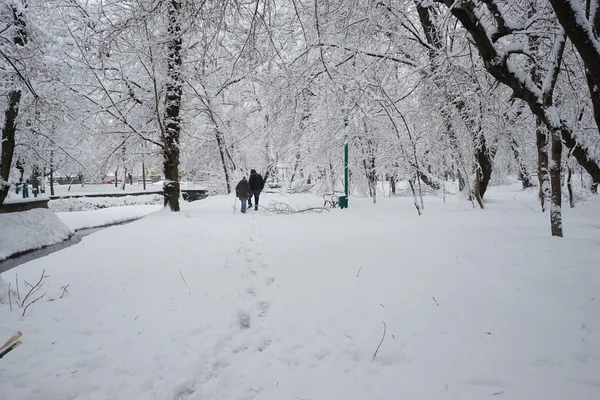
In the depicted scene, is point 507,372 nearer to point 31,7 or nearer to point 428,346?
point 428,346

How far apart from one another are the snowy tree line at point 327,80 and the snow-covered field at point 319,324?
230 centimetres

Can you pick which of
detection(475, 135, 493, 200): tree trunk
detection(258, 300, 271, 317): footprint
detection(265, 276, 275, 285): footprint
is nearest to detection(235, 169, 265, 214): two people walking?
detection(265, 276, 275, 285): footprint

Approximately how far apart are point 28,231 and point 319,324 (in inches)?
409

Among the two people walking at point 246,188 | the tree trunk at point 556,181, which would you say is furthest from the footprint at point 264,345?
the two people walking at point 246,188

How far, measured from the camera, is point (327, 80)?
26.9 ft

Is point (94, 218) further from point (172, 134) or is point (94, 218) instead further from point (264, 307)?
point (264, 307)

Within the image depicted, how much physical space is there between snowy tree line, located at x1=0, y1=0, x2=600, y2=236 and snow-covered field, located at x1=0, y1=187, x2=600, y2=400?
2.30 metres

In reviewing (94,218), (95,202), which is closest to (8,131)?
(94,218)

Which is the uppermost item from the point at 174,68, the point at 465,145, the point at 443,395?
the point at 174,68

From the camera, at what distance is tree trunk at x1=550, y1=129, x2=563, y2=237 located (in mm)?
5609

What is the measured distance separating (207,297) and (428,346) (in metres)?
2.73

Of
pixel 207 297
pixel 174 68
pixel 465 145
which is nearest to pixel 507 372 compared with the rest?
pixel 207 297

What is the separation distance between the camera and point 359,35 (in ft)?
25.8

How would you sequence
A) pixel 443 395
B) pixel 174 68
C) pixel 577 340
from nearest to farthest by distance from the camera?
pixel 443 395 → pixel 577 340 → pixel 174 68
